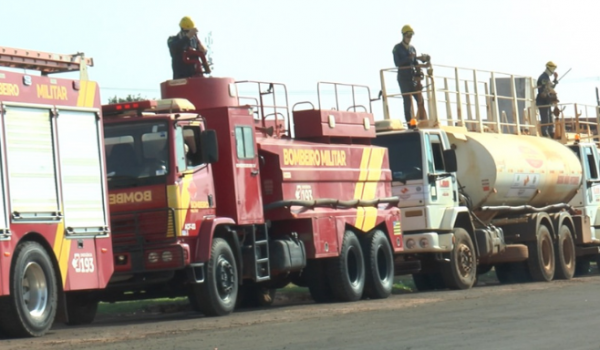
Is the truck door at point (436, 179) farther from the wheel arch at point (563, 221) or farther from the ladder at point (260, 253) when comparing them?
the wheel arch at point (563, 221)

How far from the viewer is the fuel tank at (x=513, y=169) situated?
2395 centimetres

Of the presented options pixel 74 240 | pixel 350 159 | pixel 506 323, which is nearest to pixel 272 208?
pixel 350 159

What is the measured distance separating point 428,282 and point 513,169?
9.04ft

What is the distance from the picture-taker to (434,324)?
45.9ft

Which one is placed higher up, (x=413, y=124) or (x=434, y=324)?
(x=413, y=124)

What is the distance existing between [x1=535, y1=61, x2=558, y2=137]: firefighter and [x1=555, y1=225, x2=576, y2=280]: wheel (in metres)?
2.98

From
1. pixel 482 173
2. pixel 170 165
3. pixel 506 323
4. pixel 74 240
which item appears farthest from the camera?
pixel 482 173

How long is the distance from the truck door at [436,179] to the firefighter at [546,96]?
7572mm

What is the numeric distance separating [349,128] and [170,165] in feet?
17.7

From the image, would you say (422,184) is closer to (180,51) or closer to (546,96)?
(180,51)

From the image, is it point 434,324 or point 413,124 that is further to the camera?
point 413,124

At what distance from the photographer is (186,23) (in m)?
19.0

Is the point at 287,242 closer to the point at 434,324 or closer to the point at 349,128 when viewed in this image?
the point at 349,128

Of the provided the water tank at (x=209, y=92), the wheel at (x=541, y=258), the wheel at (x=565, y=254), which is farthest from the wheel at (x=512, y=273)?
the water tank at (x=209, y=92)
